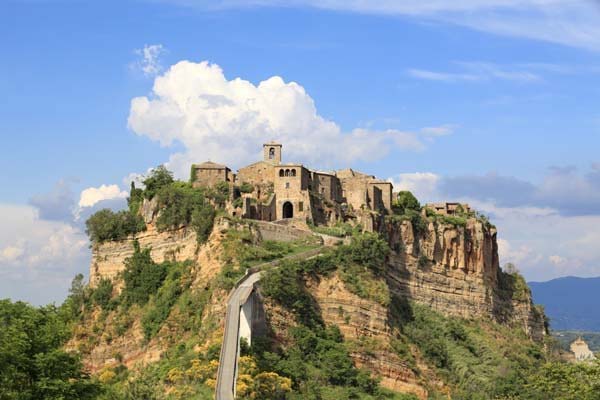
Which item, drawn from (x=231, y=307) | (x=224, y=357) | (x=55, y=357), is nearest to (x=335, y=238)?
(x=231, y=307)

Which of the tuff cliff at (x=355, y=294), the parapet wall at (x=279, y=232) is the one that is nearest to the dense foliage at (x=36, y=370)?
the tuff cliff at (x=355, y=294)

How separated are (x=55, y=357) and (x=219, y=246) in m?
29.5

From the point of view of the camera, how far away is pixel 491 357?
83.9 metres

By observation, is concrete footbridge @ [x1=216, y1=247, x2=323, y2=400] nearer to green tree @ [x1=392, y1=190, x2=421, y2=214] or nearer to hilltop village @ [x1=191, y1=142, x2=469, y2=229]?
hilltop village @ [x1=191, y1=142, x2=469, y2=229]

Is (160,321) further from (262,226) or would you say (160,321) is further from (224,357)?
(224,357)

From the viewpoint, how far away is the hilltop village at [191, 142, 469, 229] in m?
79.5

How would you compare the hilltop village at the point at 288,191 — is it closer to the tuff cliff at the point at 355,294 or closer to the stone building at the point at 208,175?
the stone building at the point at 208,175

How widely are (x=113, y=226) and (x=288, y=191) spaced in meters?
14.8

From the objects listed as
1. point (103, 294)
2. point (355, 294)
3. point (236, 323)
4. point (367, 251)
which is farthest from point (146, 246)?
point (236, 323)

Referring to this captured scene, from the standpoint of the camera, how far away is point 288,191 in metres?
80.8

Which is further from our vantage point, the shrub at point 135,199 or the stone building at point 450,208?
the stone building at point 450,208

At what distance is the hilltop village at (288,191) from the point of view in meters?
79.5

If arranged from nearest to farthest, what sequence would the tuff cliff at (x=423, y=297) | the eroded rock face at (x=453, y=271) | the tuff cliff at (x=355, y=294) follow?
the tuff cliff at (x=355, y=294) → the tuff cliff at (x=423, y=297) → the eroded rock face at (x=453, y=271)

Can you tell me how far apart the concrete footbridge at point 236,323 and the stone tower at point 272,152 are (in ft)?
51.5
